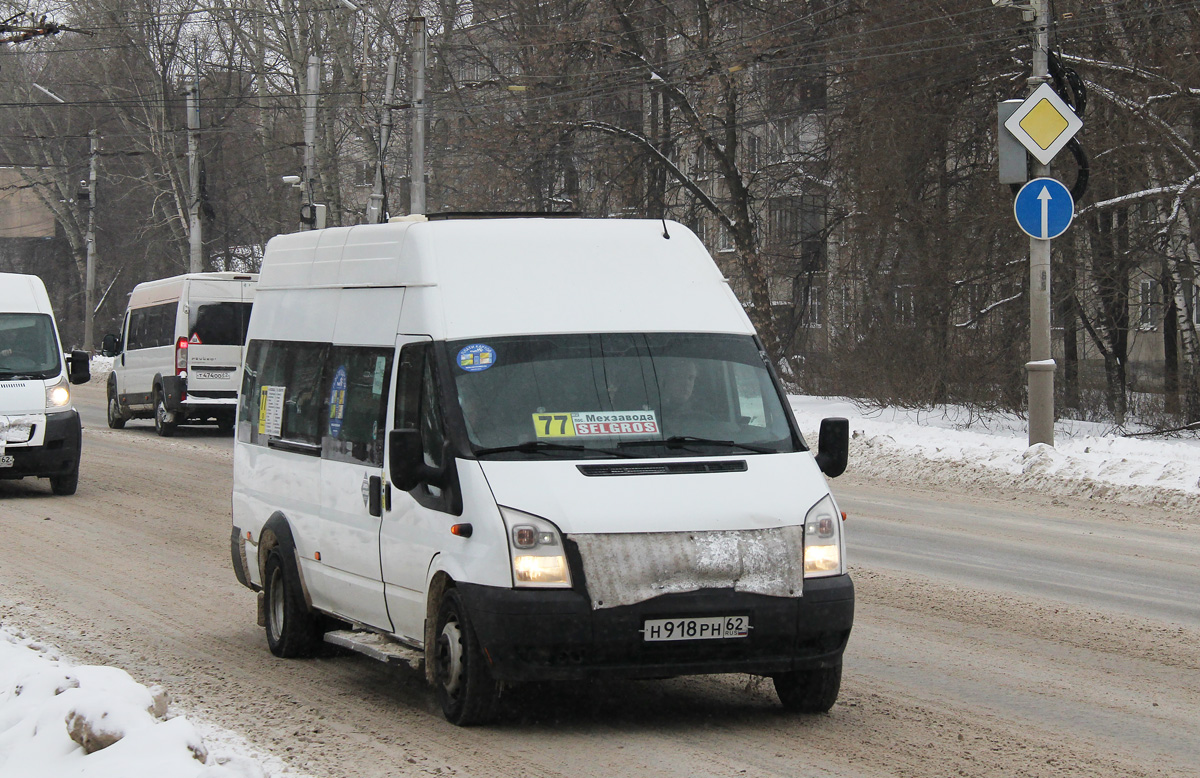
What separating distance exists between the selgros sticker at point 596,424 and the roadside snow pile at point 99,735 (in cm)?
183

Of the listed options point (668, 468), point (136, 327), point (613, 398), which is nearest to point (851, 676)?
point (668, 468)

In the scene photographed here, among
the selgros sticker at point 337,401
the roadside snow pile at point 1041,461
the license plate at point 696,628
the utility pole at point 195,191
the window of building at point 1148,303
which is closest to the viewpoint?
the license plate at point 696,628

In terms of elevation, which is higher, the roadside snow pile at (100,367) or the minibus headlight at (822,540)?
the roadside snow pile at (100,367)

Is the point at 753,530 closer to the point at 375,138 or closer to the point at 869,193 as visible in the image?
the point at 869,193

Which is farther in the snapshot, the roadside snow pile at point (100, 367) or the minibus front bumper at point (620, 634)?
the roadside snow pile at point (100, 367)

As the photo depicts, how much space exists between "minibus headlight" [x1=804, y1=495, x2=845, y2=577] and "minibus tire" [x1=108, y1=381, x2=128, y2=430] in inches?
938

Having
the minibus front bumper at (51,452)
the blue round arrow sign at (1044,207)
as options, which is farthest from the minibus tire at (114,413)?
the blue round arrow sign at (1044,207)

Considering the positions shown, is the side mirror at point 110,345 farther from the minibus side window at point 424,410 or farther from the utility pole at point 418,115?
the minibus side window at point 424,410

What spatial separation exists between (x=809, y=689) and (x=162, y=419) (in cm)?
2116

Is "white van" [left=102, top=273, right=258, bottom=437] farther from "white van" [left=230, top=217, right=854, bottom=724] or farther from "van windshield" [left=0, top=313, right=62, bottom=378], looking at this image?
"white van" [left=230, top=217, right=854, bottom=724]

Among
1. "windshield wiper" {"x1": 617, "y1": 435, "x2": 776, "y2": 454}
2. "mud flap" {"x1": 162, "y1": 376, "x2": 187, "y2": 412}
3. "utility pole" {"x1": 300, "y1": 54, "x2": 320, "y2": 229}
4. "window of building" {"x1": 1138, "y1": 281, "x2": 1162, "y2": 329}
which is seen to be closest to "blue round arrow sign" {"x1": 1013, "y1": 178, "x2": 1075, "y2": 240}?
"window of building" {"x1": 1138, "y1": 281, "x2": 1162, "y2": 329}

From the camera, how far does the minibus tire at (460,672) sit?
19.5 ft

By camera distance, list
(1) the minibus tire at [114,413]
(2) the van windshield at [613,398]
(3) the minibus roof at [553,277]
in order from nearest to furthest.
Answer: (2) the van windshield at [613,398], (3) the minibus roof at [553,277], (1) the minibus tire at [114,413]

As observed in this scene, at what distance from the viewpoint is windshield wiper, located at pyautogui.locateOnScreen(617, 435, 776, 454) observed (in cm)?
628
